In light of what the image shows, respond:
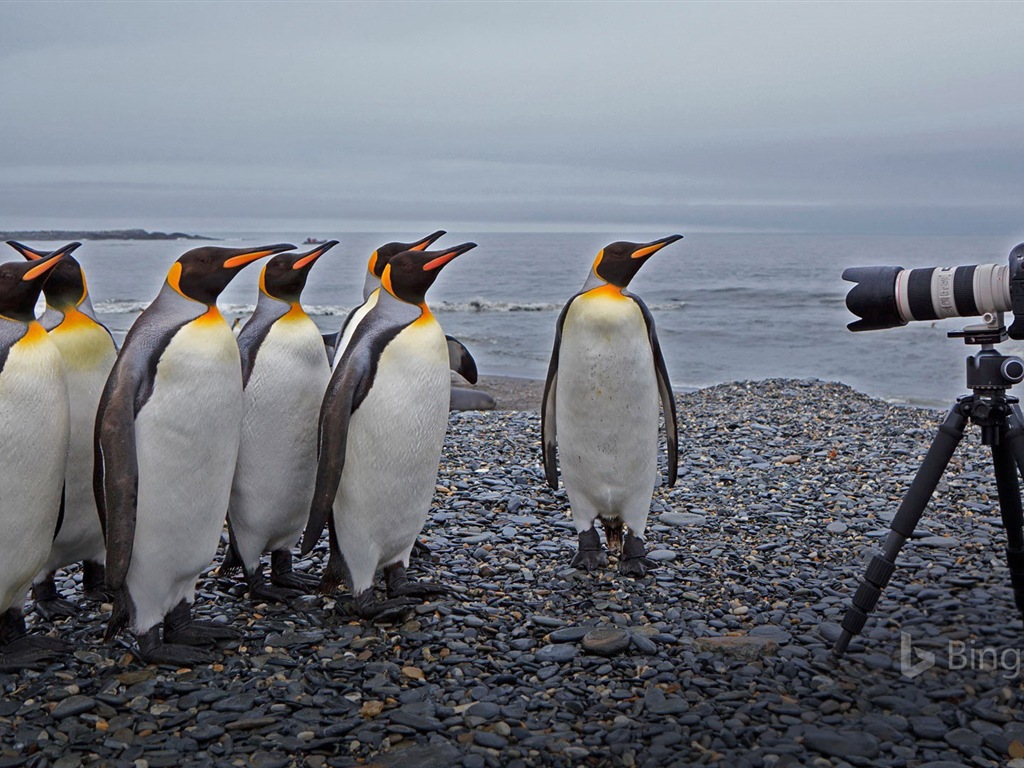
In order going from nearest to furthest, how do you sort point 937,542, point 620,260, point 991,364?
point 991,364 < point 620,260 < point 937,542

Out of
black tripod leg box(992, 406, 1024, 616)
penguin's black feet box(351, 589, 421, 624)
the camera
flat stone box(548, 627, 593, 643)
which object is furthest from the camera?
Answer: penguin's black feet box(351, 589, 421, 624)

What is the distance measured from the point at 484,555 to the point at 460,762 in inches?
76.6

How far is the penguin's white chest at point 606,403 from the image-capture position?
14.3ft

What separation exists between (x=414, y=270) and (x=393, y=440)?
2.34 ft

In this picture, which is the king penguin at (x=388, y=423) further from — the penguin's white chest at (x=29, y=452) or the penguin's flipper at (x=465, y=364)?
the penguin's flipper at (x=465, y=364)

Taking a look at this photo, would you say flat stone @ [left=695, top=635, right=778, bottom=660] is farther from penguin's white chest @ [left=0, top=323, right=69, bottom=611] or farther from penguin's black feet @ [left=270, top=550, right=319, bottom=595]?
penguin's white chest @ [left=0, top=323, right=69, bottom=611]

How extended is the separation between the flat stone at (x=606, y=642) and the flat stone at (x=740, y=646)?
29 cm

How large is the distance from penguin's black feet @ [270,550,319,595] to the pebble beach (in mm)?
137

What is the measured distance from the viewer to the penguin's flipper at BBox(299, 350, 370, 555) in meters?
3.63

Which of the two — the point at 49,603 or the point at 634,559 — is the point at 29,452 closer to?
the point at 49,603

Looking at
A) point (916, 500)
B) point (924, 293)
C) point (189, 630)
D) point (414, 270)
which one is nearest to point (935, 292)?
point (924, 293)

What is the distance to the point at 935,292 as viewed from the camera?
312 cm

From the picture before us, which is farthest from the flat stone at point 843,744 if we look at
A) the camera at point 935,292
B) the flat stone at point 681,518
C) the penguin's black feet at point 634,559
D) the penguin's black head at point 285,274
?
the penguin's black head at point 285,274

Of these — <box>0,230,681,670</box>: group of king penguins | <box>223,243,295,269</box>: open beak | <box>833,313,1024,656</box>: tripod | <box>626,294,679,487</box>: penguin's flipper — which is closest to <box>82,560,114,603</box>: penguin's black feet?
<box>0,230,681,670</box>: group of king penguins
